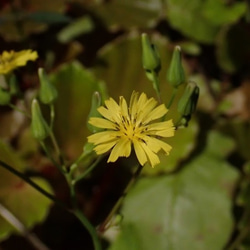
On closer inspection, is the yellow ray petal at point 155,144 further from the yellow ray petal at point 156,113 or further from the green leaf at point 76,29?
the green leaf at point 76,29

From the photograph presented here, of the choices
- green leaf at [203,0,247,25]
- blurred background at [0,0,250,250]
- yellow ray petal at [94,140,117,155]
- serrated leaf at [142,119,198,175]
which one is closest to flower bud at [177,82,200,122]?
yellow ray petal at [94,140,117,155]

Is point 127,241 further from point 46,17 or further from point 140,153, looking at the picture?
point 46,17

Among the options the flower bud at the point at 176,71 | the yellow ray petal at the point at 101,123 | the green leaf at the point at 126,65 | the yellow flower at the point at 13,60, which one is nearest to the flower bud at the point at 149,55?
the flower bud at the point at 176,71

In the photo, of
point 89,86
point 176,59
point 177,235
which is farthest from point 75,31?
point 176,59

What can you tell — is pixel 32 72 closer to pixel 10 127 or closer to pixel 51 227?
pixel 10 127

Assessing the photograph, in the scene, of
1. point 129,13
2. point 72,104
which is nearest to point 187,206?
point 72,104

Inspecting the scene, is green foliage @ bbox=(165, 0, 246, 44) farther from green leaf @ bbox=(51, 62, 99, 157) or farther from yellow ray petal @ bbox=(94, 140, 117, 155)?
yellow ray petal @ bbox=(94, 140, 117, 155)
